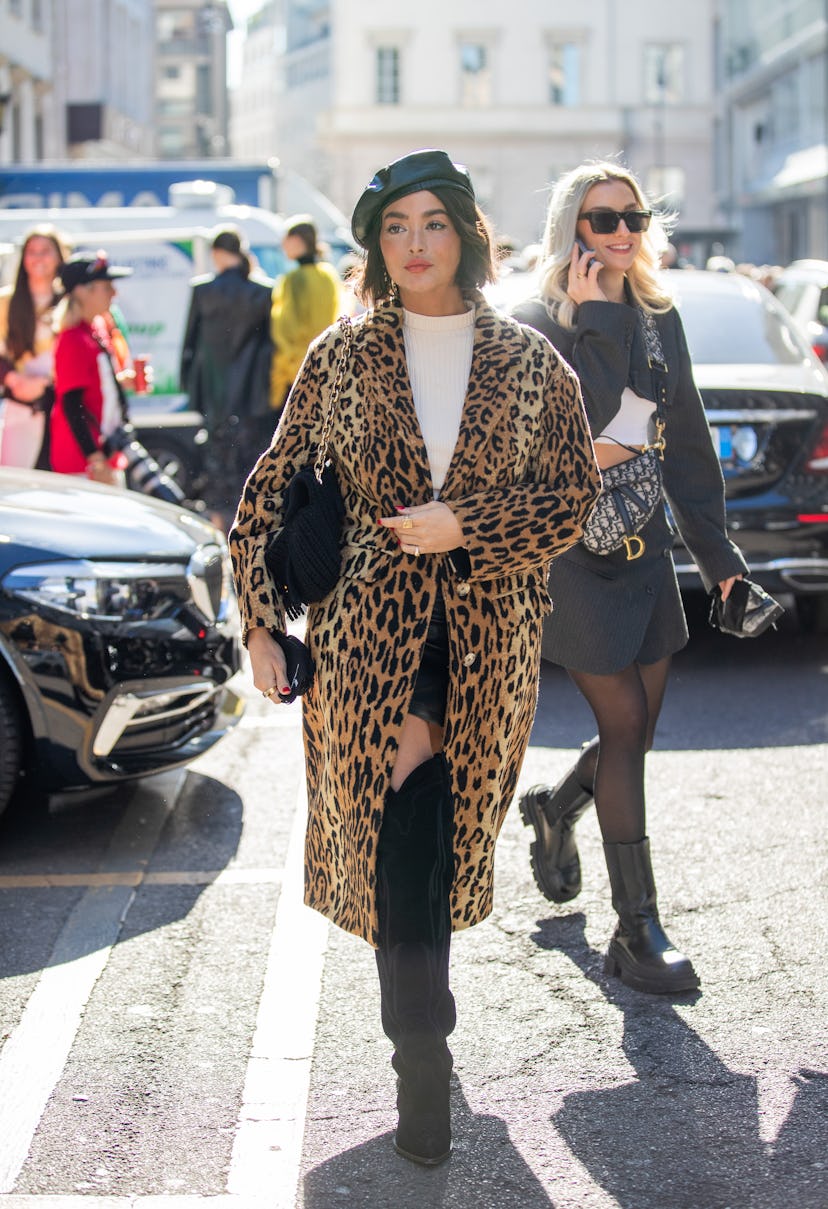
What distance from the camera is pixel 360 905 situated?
3.39m

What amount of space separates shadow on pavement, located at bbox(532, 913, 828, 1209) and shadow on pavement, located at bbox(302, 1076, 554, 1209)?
133 millimetres

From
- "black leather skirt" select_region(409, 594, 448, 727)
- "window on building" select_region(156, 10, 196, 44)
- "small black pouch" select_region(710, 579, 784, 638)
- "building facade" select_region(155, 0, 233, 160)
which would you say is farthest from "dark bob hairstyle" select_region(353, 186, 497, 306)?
"window on building" select_region(156, 10, 196, 44)

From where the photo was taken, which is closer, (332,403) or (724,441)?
(332,403)

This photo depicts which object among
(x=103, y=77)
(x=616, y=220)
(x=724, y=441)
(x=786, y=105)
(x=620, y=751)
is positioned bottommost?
(x=620, y=751)

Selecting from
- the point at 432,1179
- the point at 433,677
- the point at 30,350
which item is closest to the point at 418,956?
the point at 432,1179

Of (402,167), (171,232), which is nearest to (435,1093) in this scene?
(402,167)

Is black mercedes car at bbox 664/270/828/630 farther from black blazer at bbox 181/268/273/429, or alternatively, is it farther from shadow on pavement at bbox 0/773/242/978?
black blazer at bbox 181/268/273/429

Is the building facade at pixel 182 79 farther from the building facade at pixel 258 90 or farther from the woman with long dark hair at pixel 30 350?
the woman with long dark hair at pixel 30 350

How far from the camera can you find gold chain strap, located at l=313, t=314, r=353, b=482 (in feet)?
11.0

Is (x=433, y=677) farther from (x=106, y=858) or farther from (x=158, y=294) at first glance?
(x=158, y=294)

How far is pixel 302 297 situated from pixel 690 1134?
7.70m

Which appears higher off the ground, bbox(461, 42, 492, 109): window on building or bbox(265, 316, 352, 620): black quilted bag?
bbox(461, 42, 492, 109): window on building

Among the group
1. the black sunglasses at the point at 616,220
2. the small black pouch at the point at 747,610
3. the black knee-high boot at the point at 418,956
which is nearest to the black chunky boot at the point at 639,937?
the small black pouch at the point at 747,610

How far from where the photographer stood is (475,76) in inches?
2462
